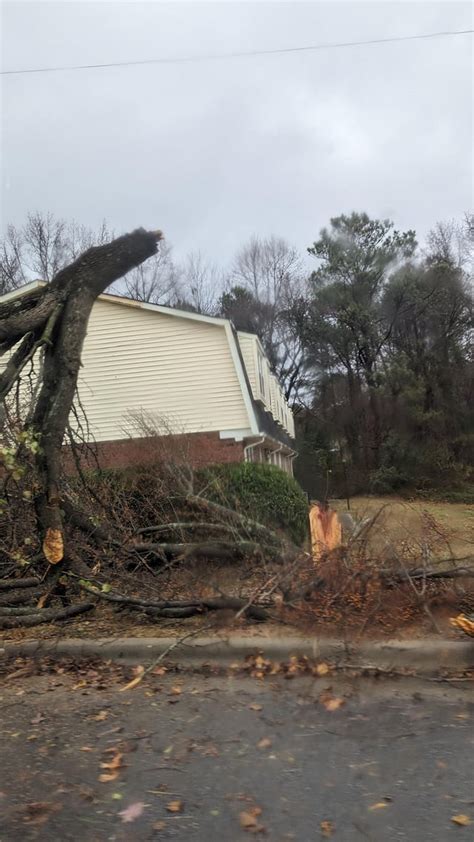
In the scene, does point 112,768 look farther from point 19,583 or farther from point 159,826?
point 19,583

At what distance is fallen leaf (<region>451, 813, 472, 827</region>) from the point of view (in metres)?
2.80

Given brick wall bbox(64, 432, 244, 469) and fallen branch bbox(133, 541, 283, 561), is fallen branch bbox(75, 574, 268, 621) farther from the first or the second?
brick wall bbox(64, 432, 244, 469)

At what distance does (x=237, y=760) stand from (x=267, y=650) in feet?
5.05

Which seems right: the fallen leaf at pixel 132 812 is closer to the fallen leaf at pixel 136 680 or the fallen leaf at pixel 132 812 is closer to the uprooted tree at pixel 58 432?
the fallen leaf at pixel 136 680

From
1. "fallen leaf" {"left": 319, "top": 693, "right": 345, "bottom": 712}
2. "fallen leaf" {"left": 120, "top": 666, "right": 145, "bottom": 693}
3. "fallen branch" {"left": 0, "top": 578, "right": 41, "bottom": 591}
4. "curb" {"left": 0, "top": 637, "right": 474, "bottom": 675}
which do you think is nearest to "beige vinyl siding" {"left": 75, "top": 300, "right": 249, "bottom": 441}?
"fallen branch" {"left": 0, "top": 578, "right": 41, "bottom": 591}

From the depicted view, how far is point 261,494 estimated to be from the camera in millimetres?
11578

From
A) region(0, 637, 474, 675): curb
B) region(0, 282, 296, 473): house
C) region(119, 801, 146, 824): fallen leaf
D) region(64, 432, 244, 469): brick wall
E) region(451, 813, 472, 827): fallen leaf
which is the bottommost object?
region(451, 813, 472, 827): fallen leaf

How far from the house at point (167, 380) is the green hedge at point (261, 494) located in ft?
6.71

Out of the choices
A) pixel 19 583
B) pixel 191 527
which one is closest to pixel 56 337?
pixel 19 583

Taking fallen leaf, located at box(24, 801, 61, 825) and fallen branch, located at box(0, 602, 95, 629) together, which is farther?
fallen branch, located at box(0, 602, 95, 629)

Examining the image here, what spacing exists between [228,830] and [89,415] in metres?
12.9

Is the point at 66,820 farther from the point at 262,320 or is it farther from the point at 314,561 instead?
the point at 262,320

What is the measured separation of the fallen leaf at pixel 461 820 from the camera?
280cm

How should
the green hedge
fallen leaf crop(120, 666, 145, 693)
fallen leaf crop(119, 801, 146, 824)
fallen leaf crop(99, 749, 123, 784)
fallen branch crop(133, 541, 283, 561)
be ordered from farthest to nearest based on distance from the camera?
the green hedge
fallen branch crop(133, 541, 283, 561)
fallen leaf crop(120, 666, 145, 693)
fallen leaf crop(99, 749, 123, 784)
fallen leaf crop(119, 801, 146, 824)
